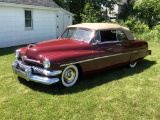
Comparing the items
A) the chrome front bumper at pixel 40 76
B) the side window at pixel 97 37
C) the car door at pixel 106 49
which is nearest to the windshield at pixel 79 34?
the side window at pixel 97 37

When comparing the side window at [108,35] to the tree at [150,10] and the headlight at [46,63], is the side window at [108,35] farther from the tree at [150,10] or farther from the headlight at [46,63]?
the tree at [150,10]

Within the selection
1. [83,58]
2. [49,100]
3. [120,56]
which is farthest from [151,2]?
[49,100]

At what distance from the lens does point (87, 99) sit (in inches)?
198

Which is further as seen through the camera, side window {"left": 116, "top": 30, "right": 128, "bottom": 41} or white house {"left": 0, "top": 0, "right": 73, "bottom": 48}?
white house {"left": 0, "top": 0, "right": 73, "bottom": 48}

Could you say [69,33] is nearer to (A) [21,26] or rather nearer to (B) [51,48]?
(B) [51,48]

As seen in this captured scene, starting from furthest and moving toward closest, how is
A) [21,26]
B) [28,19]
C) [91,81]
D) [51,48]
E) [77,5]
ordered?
[77,5] → [28,19] → [21,26] → [91,81] → [51,48]

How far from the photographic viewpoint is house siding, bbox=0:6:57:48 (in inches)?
490

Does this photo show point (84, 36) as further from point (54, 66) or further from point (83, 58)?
point (54, 66)

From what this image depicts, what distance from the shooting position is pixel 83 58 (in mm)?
5902

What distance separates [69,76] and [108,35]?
6.65 ft

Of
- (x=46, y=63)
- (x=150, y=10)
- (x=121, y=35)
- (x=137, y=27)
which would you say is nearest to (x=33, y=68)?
(x=46, y=63)

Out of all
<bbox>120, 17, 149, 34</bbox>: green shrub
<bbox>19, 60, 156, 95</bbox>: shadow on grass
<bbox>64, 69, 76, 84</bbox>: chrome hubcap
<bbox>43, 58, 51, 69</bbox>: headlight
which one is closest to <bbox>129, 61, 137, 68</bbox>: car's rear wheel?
<bbox>19, 60, 156, 95</bbox>: shadow on grass

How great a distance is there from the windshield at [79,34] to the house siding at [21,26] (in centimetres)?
653

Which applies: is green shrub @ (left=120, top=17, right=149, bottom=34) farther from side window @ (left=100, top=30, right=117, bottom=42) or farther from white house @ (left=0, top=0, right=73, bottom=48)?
side window @ (left=100, top=30, right=117, bottom=42)
